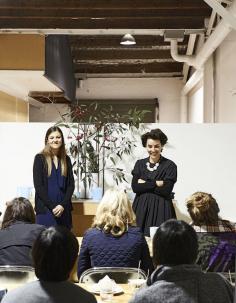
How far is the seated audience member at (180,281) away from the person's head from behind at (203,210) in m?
1.21

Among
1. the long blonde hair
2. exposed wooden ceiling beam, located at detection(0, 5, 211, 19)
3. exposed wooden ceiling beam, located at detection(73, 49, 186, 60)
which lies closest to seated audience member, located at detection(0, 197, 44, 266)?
the long blonde hair

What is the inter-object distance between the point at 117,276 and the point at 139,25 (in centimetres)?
402

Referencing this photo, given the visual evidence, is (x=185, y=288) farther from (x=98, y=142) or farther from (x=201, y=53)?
(x=201, y=53)

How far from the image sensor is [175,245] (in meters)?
1.84

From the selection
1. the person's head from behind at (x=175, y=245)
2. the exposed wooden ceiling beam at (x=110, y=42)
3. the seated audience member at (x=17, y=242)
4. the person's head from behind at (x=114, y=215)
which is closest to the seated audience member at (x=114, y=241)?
the person's head from behind at (x=114, y=215)

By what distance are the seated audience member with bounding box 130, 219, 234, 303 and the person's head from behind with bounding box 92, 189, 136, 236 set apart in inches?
34.4

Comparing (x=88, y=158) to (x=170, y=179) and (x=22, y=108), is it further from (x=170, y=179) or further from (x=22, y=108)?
(x=22, y=108)

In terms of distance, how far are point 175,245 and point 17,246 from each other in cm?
130

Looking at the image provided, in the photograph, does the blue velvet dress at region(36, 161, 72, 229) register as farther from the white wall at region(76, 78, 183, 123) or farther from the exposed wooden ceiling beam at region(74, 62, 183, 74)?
the white wall at region(76, 78, 183, 123)

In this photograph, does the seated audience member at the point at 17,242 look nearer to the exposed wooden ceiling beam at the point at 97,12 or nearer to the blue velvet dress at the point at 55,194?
the blue velvet dress at the point at 55,194

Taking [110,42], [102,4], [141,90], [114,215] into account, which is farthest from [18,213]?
[141,90]

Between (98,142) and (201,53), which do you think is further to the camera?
(201,53)

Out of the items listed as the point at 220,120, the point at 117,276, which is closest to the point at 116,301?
the point at 117,276

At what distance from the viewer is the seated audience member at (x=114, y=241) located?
8.87 feet
